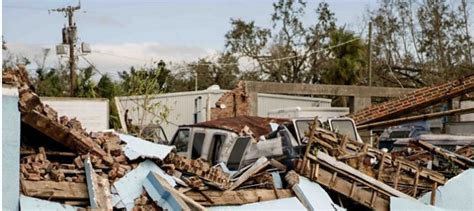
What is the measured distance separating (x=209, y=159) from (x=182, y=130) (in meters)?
1.60

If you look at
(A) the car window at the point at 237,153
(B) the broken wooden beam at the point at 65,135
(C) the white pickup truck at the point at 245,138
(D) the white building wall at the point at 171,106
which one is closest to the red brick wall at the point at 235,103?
(D) the white building wall at the point at 171,106

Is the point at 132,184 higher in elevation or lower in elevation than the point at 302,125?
lower

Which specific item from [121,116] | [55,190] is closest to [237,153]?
[55,190]

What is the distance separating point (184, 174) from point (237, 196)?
67cm

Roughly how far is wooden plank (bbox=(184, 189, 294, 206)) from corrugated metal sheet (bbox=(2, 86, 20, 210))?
188cm

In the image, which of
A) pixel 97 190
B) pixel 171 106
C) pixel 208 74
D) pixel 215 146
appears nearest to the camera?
pixel 97 190

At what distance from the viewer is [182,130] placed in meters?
13.9

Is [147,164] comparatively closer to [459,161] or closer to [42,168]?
[42,168]

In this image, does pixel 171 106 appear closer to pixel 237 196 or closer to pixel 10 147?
pixel 237 196

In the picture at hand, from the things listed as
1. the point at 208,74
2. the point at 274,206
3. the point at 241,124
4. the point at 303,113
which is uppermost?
the point at 208,74

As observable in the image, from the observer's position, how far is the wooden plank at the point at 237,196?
731 centimetres

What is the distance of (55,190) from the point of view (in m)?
6.53

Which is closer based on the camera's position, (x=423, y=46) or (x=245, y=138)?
(x=245, y=138)

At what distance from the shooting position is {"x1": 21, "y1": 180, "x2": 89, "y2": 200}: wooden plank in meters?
6.40
